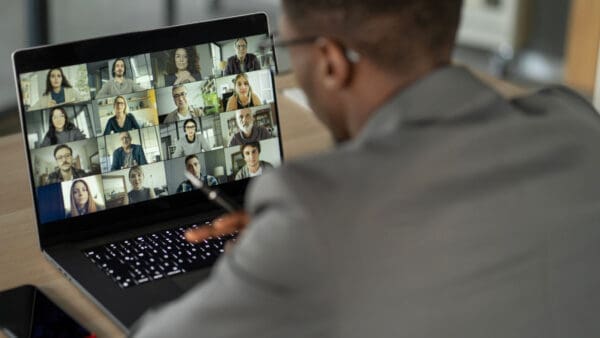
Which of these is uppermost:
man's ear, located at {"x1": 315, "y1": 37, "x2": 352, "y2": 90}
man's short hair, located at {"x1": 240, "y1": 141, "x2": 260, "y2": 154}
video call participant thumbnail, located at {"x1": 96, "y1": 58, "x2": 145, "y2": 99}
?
man's ear, located at {"x1": 315, "y1": 37, "x2": 352, "y2": 90}

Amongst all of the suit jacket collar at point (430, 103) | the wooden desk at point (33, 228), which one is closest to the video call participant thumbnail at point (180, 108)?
the wooden desk at point (33, 228)

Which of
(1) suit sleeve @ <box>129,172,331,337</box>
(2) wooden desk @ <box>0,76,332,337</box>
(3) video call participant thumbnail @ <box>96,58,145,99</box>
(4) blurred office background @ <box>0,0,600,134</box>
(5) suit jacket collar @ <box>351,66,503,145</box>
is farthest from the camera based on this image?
(4) blurred office background @ <box>0,0,600,134</box>

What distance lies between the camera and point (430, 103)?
Answer: 916mm

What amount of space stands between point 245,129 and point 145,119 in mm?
165

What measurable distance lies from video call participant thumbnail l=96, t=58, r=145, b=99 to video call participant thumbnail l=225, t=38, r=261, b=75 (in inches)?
6.0

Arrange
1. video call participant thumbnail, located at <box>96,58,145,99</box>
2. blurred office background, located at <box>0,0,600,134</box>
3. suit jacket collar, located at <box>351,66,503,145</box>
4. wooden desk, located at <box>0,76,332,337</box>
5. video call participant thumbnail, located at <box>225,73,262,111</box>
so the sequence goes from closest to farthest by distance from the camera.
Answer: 1. suit jacket collar, located at <box>351,66,503,145</box>
2. wooden desk, located at <box>0,76,332,337</box>
3. video call participant thumbnail, located at <box>96,58,145,99</box>
4. video call participant thumbnail, located at <box>225,73,262,111</box>
5. blurred office background, located at <box>0,0,600,134</box>

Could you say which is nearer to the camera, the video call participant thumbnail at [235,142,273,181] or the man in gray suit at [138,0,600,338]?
the man in gray suit at [138,0,600,338]

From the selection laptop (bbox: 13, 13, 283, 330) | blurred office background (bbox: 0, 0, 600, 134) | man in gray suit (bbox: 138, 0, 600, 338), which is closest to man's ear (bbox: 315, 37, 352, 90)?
man in gray suit (bbox: 138, 0, 600, 338)

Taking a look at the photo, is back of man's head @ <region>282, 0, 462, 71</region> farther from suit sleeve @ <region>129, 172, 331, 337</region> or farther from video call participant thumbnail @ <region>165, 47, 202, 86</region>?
video call participant thumbnail @ <region>165, 47, 202, 86</region>

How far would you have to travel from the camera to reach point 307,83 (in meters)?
1.01

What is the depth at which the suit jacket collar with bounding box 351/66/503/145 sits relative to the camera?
907 millimetres

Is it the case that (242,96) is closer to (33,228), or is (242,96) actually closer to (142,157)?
(142,157)

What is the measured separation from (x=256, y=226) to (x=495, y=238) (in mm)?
223

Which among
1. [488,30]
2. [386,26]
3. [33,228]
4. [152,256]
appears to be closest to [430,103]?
[386,26]
